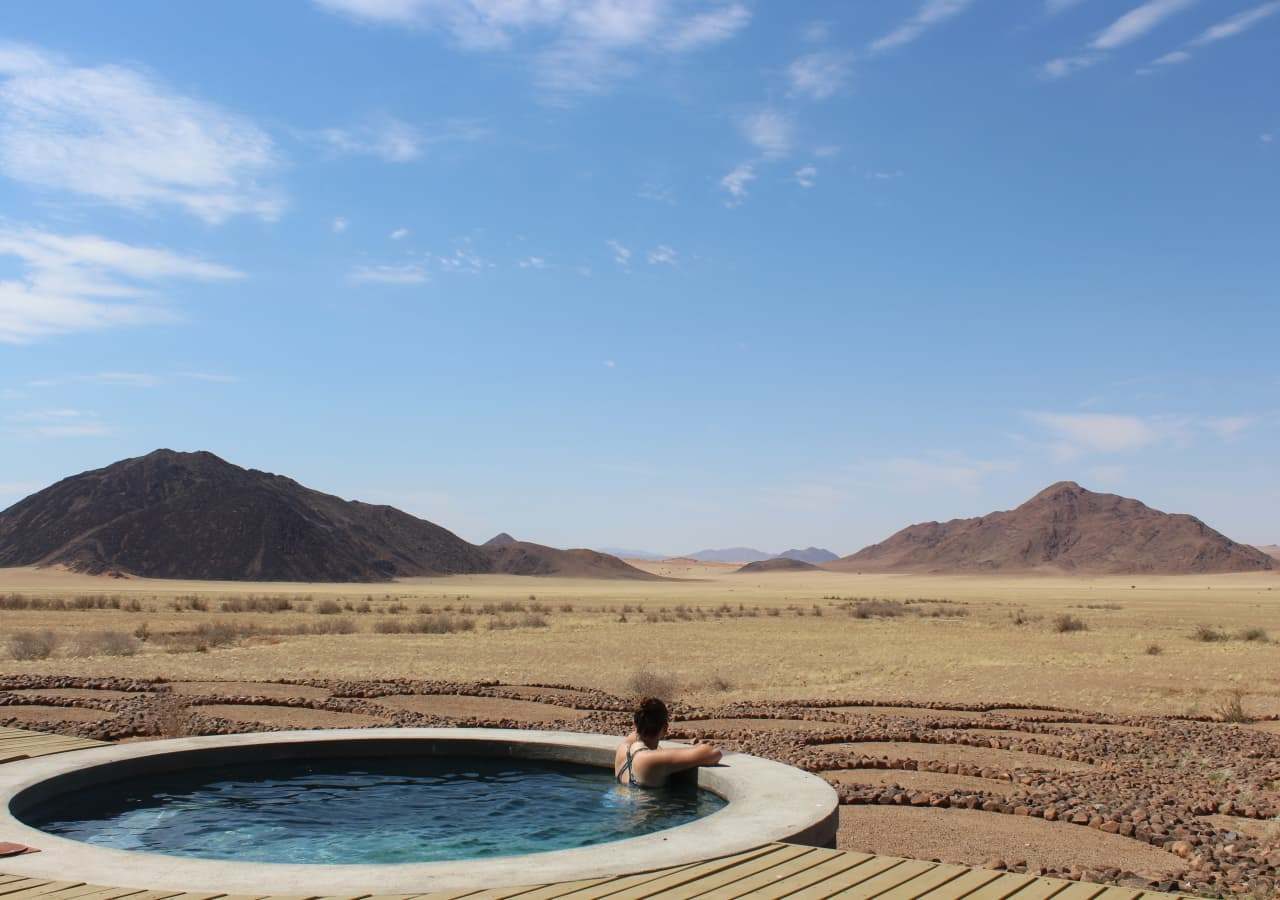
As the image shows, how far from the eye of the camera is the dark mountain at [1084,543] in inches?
6319

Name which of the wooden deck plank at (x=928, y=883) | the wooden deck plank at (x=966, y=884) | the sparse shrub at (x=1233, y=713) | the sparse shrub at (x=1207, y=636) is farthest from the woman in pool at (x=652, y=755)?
the sparse shrub at (x=1207, y=636)

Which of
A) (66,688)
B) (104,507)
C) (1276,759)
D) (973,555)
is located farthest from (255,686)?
(973,555)

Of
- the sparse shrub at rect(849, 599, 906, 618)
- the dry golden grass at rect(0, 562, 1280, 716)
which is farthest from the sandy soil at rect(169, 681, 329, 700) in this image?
the sparse shrub at rect(849, 599, 906, 618)

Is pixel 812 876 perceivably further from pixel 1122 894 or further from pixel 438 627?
pixel 438 627

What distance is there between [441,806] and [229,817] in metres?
1.66

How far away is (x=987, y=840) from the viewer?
962 cm

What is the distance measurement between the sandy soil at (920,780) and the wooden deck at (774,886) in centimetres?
573

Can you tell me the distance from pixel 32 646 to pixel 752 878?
1041 inches

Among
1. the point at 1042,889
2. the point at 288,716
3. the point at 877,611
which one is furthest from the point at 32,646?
the point at 877,611

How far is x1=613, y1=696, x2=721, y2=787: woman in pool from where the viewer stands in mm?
9500

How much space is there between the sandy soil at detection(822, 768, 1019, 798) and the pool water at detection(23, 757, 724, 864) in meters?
3.25

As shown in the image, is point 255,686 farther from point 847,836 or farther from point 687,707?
point 847,836

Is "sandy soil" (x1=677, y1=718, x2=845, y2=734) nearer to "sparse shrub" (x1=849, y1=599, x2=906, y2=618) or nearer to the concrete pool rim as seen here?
the concrete pool rim

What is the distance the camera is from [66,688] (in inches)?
795
